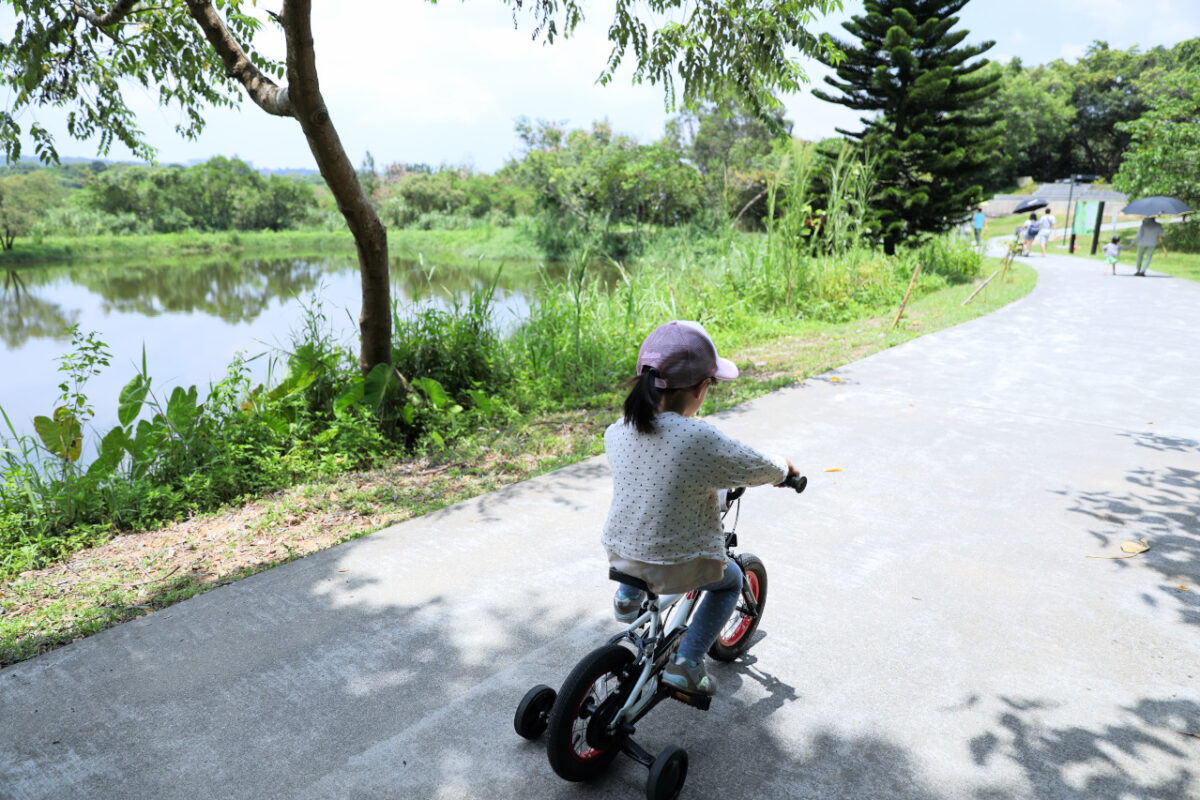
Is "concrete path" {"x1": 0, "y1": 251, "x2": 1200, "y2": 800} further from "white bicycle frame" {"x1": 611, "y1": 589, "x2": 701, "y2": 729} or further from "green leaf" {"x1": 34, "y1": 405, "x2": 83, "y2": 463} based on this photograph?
"green leaf" {"x1": 34, "y1": 405, "x2": 83, "y2": 463}

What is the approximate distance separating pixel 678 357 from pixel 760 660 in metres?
1.36

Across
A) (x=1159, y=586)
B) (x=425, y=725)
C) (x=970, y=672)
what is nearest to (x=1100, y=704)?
(x=970, y=672)

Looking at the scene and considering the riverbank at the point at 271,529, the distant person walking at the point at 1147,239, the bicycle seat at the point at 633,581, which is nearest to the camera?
the bicycle seat at the point at 633,581

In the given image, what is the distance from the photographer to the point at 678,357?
2.04m

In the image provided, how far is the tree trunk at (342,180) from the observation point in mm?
4648

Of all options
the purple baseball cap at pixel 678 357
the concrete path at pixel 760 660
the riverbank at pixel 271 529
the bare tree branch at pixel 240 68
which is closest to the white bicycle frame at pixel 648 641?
the concrete path at pixel 760 660

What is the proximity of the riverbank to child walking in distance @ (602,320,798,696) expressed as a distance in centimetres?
223

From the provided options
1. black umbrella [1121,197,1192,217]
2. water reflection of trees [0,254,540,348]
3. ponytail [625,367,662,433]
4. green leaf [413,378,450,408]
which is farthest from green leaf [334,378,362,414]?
black umbrella [1121,197,1192,217]

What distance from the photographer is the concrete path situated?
7.25 feet

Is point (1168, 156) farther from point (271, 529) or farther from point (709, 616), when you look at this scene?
point (271, 529)

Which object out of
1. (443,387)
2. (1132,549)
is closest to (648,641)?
(1132,549)

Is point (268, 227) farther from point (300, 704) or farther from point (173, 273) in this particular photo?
point (300, 704)

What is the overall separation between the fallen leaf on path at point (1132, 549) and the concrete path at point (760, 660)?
0.04 m

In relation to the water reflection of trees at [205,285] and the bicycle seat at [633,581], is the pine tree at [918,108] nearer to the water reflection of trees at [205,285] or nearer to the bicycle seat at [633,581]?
the water reflection of trees at [205,285]
